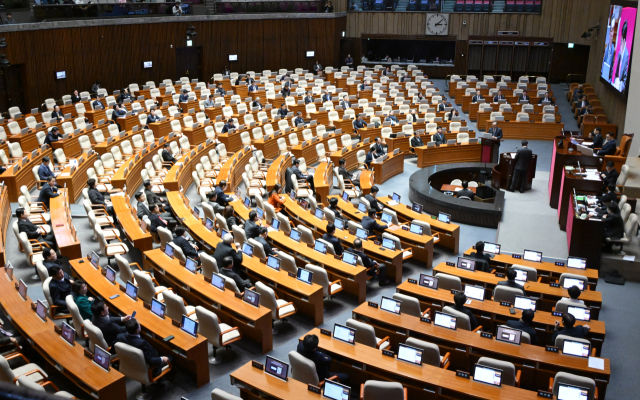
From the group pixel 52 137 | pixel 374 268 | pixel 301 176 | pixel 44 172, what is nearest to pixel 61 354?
pixel 374 268

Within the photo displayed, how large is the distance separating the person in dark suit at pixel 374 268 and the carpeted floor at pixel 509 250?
A: 154mm

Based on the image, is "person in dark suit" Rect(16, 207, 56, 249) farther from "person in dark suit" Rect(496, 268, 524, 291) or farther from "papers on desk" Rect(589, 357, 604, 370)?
"papers on desk" Rect(589, 357, 604, 370)

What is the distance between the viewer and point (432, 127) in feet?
65.3

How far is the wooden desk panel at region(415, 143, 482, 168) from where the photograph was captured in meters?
17.9

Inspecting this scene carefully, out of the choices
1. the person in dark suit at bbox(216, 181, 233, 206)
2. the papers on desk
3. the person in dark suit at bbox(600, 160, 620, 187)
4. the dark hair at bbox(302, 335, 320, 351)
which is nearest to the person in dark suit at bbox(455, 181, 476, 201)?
the person in dark suit at bbox(600, 160, 620, 187)

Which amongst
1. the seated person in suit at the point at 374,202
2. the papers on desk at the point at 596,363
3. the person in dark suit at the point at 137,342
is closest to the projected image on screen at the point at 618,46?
the seated person in suit at the point at 374,202

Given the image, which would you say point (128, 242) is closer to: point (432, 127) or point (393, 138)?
point (393, 138)

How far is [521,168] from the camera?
48.5 feet

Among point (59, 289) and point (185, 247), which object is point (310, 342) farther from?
point (185, 247)

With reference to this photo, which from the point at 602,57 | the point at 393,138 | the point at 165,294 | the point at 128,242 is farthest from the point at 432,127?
the point at 165,294

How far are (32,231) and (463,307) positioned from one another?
723 cm

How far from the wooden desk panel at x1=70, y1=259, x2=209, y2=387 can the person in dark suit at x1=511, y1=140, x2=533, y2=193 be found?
10465mm

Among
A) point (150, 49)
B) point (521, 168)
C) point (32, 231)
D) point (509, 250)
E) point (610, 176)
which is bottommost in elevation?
point (509, 250)

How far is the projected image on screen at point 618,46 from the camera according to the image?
1694 cm
